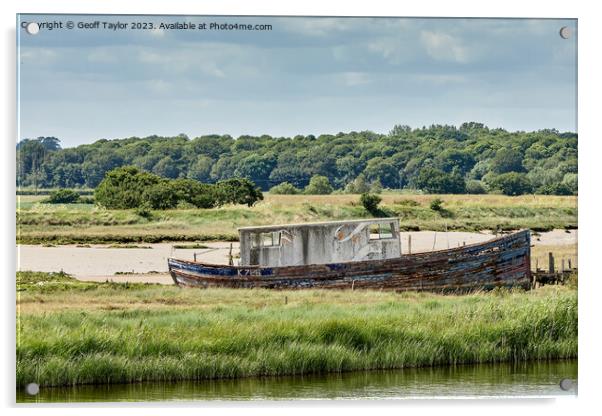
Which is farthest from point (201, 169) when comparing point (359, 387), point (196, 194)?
point (359, 387)

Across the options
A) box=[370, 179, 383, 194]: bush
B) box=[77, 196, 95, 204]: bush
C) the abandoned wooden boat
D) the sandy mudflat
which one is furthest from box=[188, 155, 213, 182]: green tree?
box=[370, 179, 383, 194]: bush

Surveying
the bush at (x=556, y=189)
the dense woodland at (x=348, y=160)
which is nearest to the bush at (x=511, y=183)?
the dense woodland at (x=348, y=160)

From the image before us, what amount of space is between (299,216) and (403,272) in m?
1.92

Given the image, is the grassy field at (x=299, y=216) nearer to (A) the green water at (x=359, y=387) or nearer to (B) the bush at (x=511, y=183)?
(B) the bush at (x=511, y=183)

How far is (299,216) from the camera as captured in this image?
56.5 ft

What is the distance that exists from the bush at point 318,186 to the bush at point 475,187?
1910 millimetres

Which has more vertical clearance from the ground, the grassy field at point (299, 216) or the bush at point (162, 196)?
the bush at point (162, 196)

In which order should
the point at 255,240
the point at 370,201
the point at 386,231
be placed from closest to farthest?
the point at 370,201, the point at 255,240, the point at 386,231

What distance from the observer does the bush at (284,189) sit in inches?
667

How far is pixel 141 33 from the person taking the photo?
14977mm

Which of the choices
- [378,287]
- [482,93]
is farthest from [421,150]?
[378,287]

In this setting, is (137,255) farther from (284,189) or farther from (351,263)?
(351,263)

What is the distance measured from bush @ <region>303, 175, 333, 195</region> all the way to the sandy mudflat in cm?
164

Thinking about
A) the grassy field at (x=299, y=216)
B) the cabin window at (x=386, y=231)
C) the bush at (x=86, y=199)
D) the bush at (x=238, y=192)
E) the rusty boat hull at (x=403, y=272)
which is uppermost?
the bush at (x=238, y=192)
